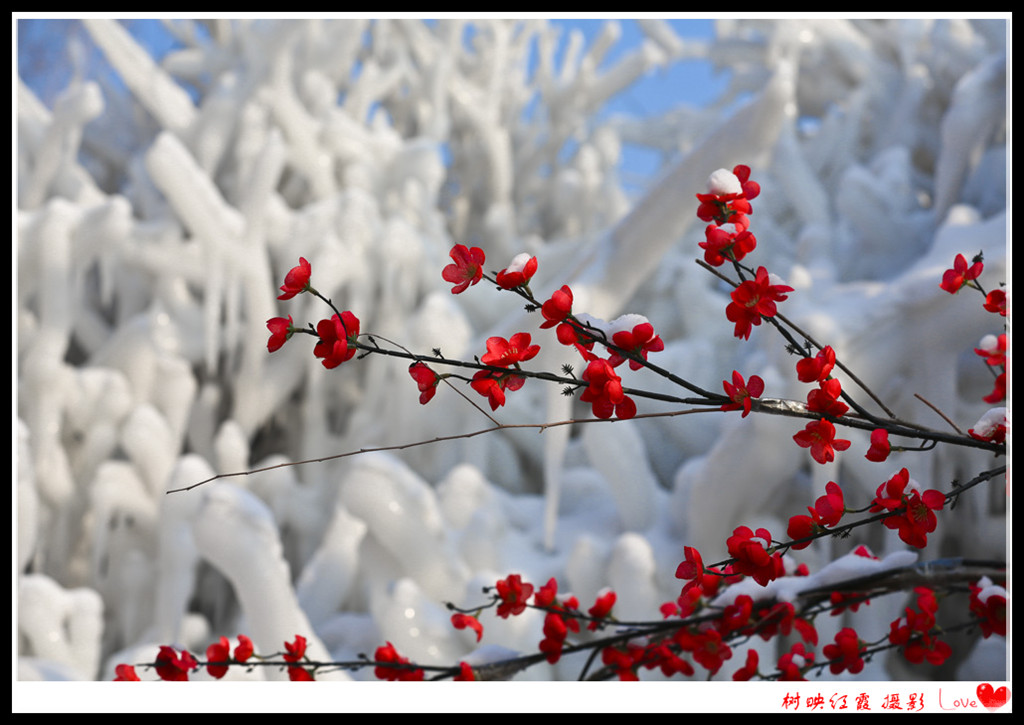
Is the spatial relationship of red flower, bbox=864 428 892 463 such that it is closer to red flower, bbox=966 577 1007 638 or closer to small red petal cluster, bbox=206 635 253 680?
red flower, bbox=966 577 1007 638

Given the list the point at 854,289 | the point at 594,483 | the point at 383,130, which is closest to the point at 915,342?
the point at 854,289

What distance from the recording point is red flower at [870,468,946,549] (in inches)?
21.1

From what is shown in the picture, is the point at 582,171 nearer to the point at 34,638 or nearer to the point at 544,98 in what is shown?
the point at 544,98

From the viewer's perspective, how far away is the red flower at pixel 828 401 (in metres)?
0.51

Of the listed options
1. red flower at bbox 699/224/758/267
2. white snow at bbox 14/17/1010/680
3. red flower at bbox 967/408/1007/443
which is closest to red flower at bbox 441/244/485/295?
red flower at bbox 699/224/758/267

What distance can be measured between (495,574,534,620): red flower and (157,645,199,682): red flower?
0.98 ft

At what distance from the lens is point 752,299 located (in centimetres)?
53

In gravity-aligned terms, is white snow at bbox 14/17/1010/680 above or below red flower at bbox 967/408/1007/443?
above

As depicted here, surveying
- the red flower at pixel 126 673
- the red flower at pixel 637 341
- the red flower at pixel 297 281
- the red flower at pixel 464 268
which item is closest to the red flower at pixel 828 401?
the red flower at pixel 637 341

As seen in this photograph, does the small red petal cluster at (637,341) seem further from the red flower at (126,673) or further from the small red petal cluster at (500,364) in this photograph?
the red flower at (126,673)

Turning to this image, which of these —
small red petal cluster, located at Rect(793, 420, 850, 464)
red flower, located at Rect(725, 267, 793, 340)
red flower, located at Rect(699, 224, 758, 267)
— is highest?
red flower, located at Rect(699, 224, 758, 267)

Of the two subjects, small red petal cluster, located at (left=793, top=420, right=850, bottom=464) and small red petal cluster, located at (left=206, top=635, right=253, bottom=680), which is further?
small red petal cluster, located at (left=206, top=635, right=253, bottom=680)

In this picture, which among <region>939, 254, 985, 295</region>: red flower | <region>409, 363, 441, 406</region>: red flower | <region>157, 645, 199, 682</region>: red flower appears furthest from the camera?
<region>157, 645, 199, 682</region>: red flower

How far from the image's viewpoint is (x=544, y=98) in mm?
3230
